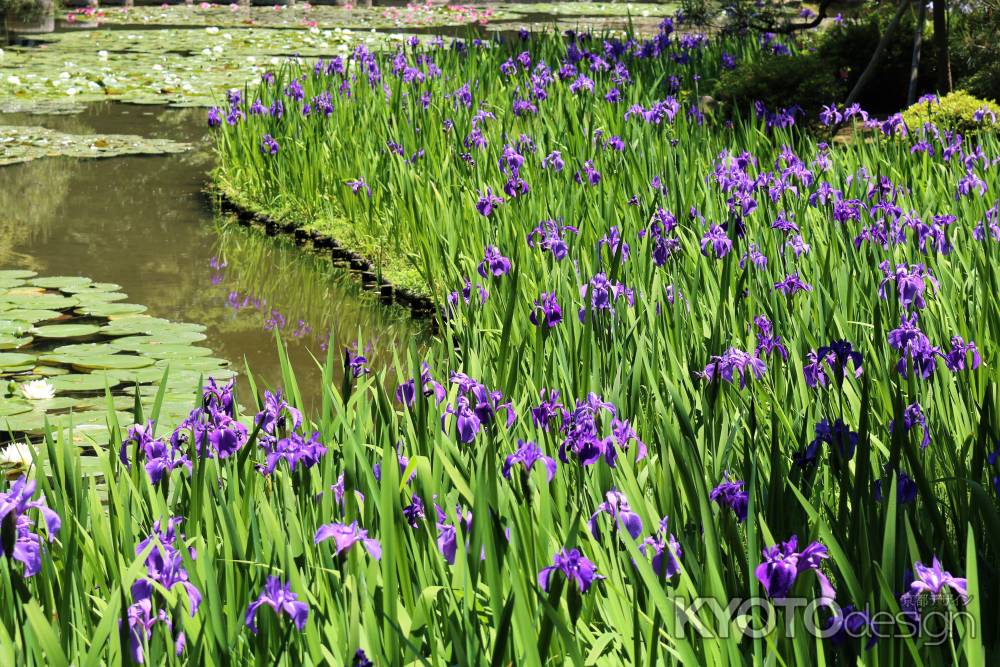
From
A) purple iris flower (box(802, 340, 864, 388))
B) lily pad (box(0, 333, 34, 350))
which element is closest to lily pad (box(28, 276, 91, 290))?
lily pad (box(0, 333, 34, 350))

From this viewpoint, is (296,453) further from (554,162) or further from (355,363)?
(554,162)

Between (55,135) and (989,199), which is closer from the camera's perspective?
(989,199)

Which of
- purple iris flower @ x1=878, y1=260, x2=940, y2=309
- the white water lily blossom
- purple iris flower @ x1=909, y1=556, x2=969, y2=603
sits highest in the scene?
purple iris flower @ x1=878, y1=260, x2=940, y2=309

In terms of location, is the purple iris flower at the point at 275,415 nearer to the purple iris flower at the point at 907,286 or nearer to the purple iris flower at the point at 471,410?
the purple iris flower at the point at 471,410

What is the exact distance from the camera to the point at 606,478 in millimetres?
2023

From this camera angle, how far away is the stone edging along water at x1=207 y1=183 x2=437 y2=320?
5037mm

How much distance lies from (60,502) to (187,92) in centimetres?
977

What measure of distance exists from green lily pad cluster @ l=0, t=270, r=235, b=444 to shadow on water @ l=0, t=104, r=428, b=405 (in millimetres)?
215

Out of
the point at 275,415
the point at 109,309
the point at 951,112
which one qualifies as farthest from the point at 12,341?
the point at 951,112

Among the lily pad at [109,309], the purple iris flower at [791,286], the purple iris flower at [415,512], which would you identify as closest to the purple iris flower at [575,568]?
the purple iris flower at [415,512]

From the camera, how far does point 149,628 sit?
157 cm

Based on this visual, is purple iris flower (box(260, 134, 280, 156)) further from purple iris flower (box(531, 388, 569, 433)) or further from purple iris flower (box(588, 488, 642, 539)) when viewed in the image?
purple iris flower (box(588, 488, 642, 539))

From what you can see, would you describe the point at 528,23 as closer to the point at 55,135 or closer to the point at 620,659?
the point at 55,135

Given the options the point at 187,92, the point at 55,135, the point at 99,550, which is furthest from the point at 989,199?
the point at 187,92
